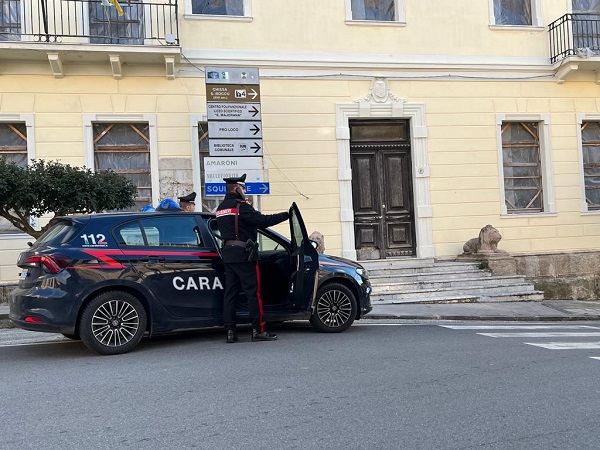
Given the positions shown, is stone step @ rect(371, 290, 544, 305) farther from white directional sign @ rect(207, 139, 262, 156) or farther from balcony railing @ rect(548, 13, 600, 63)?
balcony railing @ rect(548, 13, 600, 63)

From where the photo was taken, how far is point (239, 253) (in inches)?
274

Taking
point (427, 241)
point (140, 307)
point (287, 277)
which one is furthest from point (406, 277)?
point (140, 307)

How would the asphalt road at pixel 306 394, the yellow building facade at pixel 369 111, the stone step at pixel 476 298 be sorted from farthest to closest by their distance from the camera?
the yellow building facade at pixel 369 111 < the stone step at pixel 476 298 < the asphalt road at pixel 306 394

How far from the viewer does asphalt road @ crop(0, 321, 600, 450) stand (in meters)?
4.05

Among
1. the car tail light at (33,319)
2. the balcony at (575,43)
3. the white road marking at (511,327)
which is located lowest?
the white road marking at (511,327)

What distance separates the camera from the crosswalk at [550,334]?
7337mm

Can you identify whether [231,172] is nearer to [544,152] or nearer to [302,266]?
[302,266]

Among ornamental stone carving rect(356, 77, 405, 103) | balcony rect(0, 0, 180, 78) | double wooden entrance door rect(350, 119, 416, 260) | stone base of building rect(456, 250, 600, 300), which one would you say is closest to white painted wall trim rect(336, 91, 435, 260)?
ornamental stone carving rect(356, 77, 405, 103)

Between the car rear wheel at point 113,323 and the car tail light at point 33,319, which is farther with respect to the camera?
the car rear wheel at point 113,323

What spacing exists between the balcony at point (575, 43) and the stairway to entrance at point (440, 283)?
16.3 ft

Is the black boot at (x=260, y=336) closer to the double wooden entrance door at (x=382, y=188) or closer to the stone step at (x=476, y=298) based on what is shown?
the stone step at (x=476, y=298)

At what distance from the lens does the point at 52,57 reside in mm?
11508

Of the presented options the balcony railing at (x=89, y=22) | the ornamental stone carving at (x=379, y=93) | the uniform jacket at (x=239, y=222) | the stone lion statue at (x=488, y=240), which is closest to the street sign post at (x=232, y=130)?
the balcony railing at (x=89, y=22)

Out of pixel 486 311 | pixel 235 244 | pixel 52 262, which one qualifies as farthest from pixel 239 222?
pixel 486 311
